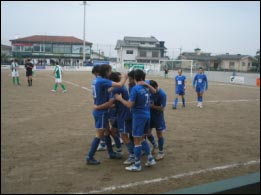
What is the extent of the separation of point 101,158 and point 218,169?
2.07 metres

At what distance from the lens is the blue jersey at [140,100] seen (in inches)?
166

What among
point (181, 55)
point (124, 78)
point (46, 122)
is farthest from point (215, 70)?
point (124, 78)

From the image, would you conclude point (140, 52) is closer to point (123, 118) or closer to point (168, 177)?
point (123, 118)

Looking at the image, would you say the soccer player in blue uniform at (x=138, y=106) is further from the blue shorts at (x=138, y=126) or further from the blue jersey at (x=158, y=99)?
the blue jersey at (x=158, y=99)

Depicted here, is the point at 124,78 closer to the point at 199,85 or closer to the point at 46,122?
the point at 46,122

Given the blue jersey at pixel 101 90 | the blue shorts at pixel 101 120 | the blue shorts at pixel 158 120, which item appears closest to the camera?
the blue jersey at pixel 101 90

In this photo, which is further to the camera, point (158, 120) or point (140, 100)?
point (158, 120)

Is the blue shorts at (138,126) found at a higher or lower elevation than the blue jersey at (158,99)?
lower

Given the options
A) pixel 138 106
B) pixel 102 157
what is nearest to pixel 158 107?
pixel 138 106

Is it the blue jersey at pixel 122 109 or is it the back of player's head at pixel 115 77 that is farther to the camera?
the back of player's head at pixel 115 77

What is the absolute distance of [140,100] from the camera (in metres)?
4.29

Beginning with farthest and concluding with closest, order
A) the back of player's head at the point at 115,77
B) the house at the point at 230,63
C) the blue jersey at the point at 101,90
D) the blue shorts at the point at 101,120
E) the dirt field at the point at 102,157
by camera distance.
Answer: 1. the house at the point at 230,63
2. the back of player's head at the point at 115,77
3. the blue shorts at the point at 101,120
4. the blue jersey at the point at 101,90
5. the dirt field at the point at 102,157

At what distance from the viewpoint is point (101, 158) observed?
17.3 ft

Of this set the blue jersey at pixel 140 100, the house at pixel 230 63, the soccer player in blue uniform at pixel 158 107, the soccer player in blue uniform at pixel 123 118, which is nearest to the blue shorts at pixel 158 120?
the soccer player in blue uniform at pixel 158 107
